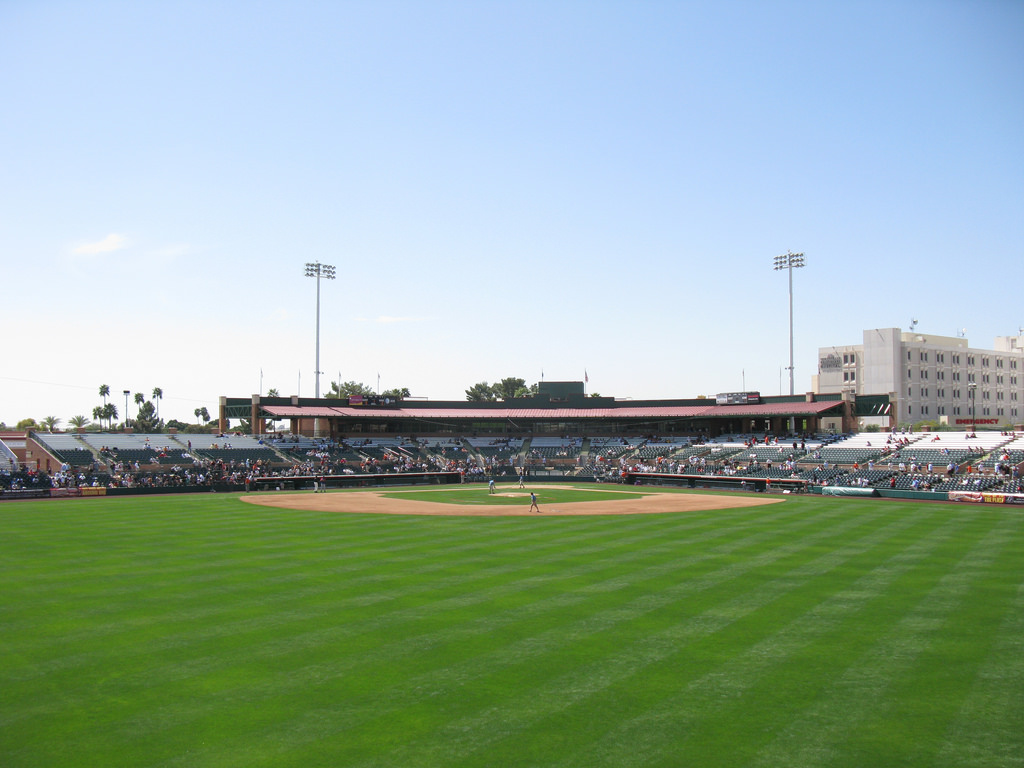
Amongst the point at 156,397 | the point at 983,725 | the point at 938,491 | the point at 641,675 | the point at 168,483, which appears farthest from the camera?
the point at 156,397

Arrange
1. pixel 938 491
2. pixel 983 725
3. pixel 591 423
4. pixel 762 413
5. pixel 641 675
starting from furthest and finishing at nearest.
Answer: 1. pixel 591 423
2. pixel 762 413
3. pixel 938 491
4. pixel 641 675
5. pixel 983 725

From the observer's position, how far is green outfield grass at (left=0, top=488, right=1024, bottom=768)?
9.90 m

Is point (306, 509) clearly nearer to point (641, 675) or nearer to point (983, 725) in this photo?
point (641, 675)

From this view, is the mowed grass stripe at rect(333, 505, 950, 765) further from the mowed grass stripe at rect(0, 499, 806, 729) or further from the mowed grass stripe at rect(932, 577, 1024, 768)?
the mowed grass stripe at rect(932, 577, 1024, 768)

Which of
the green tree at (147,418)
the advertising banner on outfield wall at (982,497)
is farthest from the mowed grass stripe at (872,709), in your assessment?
the green tree at (147,418)

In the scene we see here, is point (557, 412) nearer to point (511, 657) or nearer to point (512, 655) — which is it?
point (512, 655)

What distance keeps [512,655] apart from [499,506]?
30.0 metres

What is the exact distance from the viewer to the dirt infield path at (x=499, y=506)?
4012cm

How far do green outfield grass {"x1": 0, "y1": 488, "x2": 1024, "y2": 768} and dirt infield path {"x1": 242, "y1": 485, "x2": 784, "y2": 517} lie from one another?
1359 cm

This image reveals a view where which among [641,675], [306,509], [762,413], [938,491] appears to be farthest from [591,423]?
[641,675]

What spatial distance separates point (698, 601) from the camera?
1772 centimetres

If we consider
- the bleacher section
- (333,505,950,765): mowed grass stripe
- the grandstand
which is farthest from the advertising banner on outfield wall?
(333,505,950,765): mowed grass stripe

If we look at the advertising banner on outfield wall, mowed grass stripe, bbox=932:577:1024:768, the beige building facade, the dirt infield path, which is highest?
the beige building facade

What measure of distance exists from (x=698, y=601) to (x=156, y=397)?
440 feet
